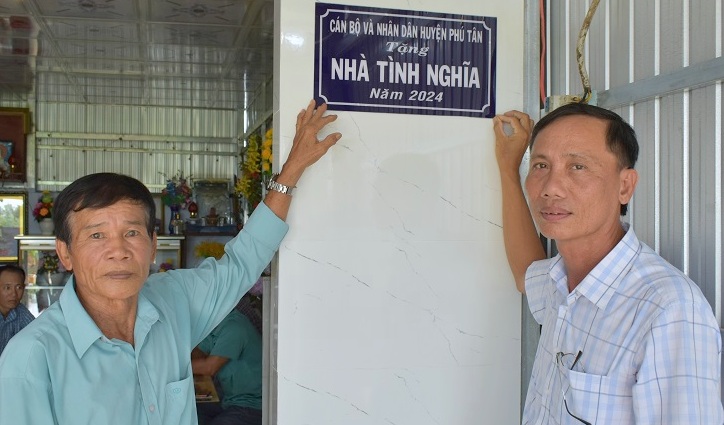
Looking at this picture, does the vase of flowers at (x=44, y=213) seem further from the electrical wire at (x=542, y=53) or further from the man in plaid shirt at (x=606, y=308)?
the man in plaid shirt at (x=606, y=308)

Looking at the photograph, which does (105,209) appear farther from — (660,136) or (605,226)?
(660,136)

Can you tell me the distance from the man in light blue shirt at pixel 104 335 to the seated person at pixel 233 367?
2202 millimetres

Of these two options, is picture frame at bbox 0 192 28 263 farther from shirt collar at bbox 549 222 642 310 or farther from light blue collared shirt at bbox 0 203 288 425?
shirt collar at bbox 549 222 642 310

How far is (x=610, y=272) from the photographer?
5.30 ft

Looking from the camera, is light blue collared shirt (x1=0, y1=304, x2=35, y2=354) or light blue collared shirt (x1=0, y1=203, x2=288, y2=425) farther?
light blue collared shirt (x1=0, y1=304, x2=35, y2=354)

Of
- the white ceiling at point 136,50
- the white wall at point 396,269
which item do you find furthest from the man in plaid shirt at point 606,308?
the white ceiling at point 136,50

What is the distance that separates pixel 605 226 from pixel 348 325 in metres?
1.05

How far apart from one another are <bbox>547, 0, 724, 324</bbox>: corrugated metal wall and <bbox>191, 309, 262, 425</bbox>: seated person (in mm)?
2758

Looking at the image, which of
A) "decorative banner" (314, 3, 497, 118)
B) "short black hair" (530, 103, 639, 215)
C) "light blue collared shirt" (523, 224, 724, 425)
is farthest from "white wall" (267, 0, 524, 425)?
"short black hair" (530, 103, 639, 215)

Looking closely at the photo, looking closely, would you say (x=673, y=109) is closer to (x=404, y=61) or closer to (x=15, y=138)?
(x=404, y=61)

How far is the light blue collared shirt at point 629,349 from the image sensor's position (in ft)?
4.54

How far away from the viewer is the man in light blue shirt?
1.67m

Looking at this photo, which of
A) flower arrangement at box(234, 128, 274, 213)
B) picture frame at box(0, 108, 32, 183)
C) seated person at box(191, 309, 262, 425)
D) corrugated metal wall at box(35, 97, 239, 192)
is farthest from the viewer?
corrugated metal wall at box(35, 97, 239, 192)

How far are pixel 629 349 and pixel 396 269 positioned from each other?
1111 mm
